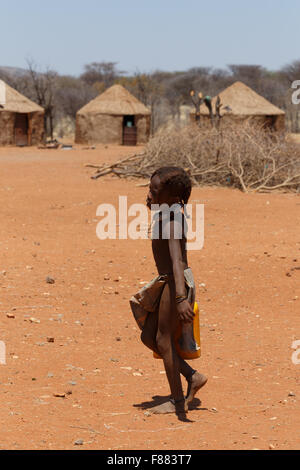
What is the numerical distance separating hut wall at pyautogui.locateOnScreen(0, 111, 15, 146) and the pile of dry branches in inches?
530

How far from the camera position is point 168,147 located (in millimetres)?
15477

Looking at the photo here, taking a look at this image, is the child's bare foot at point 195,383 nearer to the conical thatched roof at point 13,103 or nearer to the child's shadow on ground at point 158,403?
the child's shadow on ground at point 158,403

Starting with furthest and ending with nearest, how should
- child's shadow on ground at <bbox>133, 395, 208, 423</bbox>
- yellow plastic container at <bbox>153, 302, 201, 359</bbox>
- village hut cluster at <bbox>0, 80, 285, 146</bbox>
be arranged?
1. village hut cluster at <bbox>0, 80, 285, 146</bbox>
2. child's shadow on ground at <bbox>133, 395, 208, 423</bbox>
3. yellow plastic container at <bbox>153, 302, 201, 359</bbox>

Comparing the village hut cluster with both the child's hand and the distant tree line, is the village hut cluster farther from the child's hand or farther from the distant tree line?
the child's hand

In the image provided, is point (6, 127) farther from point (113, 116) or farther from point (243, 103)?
point (243, 103)

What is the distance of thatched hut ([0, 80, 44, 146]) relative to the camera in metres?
27.8

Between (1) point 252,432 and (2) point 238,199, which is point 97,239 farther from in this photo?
(1) point 252,432

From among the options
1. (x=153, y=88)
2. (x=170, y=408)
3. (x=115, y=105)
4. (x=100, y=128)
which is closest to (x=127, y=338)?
(x=170, y=408)

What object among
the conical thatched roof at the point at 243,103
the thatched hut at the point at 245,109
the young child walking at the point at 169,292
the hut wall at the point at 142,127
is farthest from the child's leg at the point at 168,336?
the hut wall at the point at 142,127

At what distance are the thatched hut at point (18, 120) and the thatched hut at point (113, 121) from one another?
185 cm

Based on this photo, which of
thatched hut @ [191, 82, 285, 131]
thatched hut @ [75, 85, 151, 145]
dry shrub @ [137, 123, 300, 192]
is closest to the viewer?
dry shrub @ [137, 123, 300, 192]

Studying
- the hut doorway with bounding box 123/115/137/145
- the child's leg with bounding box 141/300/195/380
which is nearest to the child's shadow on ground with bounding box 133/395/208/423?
the child's leg with bounding box 141/300/195/380

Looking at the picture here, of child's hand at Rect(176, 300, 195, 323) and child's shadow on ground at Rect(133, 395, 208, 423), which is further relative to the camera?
child's shadow on ground at Rect(133, 395, 208, 423)

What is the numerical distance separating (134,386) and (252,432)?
3.24 feet
